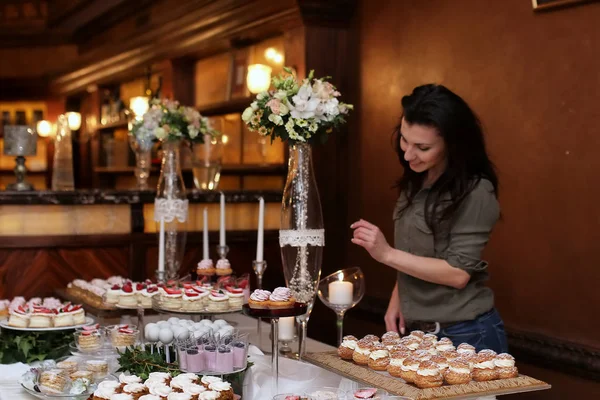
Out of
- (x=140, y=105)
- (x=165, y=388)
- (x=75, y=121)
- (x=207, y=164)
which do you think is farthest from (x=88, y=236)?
(x=75, y=121)

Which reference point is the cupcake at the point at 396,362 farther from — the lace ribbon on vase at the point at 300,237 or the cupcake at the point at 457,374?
the lace ribbon on vase at the point at 300,237

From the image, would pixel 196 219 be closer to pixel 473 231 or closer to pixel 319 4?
pixel 319 4

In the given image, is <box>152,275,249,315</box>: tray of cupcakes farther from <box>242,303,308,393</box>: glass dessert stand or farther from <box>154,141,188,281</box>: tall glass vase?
<box>154,141,188,281</box>: tall glass vase

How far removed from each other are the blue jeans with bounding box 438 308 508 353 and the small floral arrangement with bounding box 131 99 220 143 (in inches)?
66.0

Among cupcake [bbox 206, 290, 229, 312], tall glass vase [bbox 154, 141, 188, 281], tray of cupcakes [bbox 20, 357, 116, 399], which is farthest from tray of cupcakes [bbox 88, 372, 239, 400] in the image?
tall glass vase [bbox 154, 141, 188, 281]

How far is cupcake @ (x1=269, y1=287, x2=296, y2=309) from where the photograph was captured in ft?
7.82

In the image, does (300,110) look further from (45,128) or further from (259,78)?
(45,128)

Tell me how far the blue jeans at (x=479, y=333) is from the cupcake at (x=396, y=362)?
0.57 meters

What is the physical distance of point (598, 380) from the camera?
353 cm

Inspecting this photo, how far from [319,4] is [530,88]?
166cm

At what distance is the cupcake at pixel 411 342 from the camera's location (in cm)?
244

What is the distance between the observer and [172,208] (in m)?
3.84

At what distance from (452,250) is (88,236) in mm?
2448

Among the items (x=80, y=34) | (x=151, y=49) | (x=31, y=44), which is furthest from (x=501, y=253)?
(x=31, y=44)
